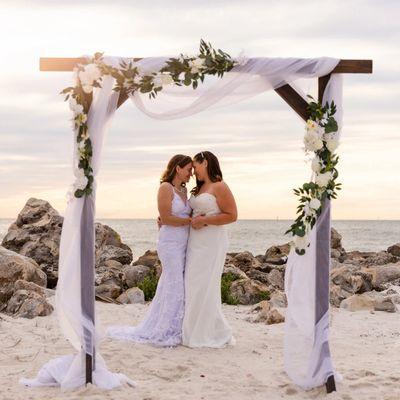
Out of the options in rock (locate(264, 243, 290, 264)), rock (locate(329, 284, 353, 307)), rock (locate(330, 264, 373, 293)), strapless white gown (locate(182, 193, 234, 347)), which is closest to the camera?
strapless white gown (locate(182, 193, 234, 347))

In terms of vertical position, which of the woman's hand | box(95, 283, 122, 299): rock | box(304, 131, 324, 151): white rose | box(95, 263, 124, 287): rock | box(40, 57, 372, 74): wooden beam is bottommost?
box(95, 283, 122, 299): rock

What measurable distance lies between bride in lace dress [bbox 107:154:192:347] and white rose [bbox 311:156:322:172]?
2.16 metres

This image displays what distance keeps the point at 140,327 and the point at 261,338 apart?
1774 millimetres

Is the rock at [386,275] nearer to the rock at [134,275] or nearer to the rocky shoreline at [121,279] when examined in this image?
the rocky shoreline at [121,279]

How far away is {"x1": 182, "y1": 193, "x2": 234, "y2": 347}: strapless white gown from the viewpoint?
31.1 ft

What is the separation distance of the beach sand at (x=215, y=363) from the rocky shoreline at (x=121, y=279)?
2.42 ft

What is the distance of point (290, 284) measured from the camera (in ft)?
26.0

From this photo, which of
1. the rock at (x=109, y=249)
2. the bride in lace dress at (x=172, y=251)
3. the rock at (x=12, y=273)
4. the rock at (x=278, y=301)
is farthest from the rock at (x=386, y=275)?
the bride in lace dress at (x=172, y=251)

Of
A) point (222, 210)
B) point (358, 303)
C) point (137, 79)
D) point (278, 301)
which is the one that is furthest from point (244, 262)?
point (137, 79)

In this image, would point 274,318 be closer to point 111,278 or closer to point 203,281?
point 203,281

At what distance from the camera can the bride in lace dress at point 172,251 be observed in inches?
371

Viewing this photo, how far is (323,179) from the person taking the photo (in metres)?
7.60

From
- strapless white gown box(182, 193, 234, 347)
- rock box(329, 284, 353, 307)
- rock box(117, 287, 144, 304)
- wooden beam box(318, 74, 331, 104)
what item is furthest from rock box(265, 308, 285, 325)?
wooden beam box(318, 74, 331, 104)

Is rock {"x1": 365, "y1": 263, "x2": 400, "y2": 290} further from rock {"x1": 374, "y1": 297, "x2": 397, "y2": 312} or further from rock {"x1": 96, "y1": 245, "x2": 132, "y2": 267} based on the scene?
rock {"x1": 96, "y1": 245, "x2": 132, "y2": 267}
